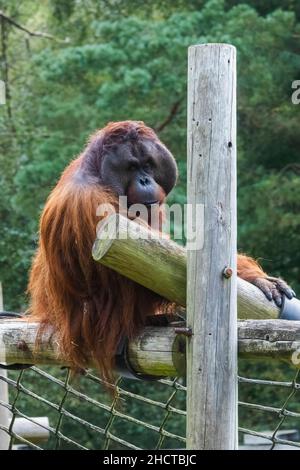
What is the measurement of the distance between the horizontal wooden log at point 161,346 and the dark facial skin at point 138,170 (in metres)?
0.59

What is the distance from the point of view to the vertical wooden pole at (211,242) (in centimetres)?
279

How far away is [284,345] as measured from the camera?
9.20ft

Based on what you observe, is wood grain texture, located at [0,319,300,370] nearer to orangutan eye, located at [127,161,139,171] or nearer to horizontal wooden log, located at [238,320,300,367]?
horizontal wooden log, located at [238,320,300,367]

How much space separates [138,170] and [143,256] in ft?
3.23

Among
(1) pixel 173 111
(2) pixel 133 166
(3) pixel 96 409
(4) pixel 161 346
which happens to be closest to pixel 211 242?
(4) pixel 161 346

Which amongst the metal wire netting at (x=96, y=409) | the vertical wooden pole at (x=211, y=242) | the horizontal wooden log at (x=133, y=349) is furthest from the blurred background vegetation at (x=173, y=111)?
the vertical wooden pole at (x=211, y=242)

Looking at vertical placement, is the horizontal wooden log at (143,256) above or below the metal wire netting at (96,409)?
above

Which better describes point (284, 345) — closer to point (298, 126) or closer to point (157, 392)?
point (298, 126)

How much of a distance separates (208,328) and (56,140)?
675cm

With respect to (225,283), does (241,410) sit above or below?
below

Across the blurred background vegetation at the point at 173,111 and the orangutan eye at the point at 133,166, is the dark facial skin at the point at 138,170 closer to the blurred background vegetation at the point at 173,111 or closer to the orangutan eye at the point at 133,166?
the orangutan eye at the point at 133,166

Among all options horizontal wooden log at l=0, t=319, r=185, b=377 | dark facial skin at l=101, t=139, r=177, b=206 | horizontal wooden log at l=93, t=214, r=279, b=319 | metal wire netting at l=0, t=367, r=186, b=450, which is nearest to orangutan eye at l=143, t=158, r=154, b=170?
dark facial skin at l=101, t=139, r=177, b=206

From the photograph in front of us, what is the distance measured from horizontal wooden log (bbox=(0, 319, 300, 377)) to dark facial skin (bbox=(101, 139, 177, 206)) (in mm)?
586
